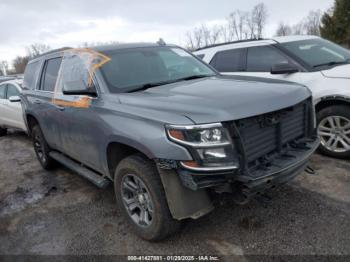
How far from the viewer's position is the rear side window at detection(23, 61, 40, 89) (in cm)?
529

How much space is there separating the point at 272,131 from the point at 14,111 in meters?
6.98

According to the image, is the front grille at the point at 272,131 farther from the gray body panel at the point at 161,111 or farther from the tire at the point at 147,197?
the tire at the point at 147,197

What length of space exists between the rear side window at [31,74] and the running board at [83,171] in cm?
130

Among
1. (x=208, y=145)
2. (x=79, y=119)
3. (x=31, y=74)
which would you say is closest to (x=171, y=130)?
(x=208, y=145)

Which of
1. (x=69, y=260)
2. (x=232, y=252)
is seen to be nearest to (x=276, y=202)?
(x=232, y=252)

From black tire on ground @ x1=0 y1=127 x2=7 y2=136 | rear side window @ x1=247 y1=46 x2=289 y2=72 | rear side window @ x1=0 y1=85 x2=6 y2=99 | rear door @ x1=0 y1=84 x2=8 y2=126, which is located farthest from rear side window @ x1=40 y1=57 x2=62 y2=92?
black tire on ground @ x1=0 y1=127 x2=7 y2=136

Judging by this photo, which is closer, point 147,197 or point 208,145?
point 208,145

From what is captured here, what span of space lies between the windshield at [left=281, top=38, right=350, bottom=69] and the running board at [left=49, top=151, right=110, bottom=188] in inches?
141

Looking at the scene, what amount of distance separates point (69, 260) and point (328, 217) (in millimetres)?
2605

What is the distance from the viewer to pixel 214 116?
2432mm

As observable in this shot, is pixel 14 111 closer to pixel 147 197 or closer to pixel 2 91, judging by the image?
pixel 2 91

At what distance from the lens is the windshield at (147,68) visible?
11.1ft

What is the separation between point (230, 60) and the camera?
602 centimetres

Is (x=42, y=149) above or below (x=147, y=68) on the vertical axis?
below
